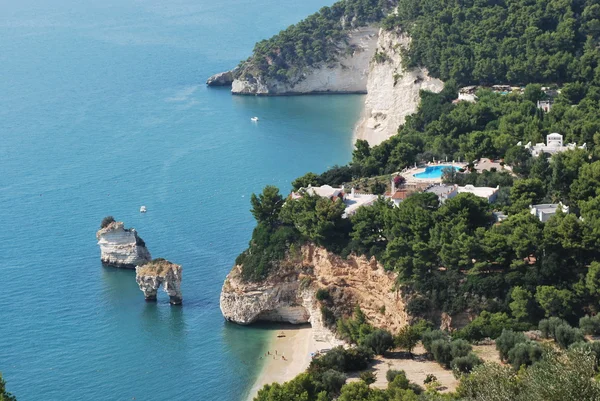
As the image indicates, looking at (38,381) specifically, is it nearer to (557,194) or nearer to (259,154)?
(557,194)

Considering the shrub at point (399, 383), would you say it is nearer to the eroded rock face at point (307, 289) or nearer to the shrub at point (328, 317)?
the eroded rock face at point (307, 289)

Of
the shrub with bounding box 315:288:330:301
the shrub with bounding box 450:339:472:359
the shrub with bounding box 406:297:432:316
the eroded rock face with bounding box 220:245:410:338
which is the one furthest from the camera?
the shrub with bounding box 315:288:330:301

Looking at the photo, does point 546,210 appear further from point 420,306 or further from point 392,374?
point 392,374

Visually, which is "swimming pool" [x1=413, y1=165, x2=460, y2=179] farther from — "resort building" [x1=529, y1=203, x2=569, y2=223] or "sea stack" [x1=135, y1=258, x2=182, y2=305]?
"sea stack" [x1=135, y1=258, x2=182, y2=305]

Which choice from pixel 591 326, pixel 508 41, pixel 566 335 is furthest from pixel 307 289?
pixel 508 41

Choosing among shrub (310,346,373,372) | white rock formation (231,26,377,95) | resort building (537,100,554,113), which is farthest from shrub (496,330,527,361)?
white rock formation (231,26,377,95)

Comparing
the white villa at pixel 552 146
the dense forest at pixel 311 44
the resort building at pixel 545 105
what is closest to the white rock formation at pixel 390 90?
the dense forest at pixel 311 44

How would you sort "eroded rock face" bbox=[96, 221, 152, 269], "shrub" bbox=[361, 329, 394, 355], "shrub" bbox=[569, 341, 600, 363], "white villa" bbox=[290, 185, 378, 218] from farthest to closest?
"eroded rock face" bbox=[96, 221, 152, 269] < "white villa" bbox=[290, 185, 378, 218] < "shrub" bbox=[361, 329, 394, 355] < "shrub" bbox=[569, 341, 600, 363]
